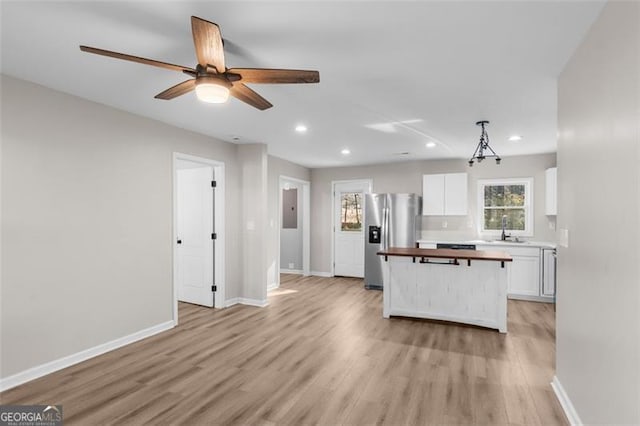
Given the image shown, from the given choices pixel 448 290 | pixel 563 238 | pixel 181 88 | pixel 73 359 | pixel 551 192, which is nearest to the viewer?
pixel 181 88

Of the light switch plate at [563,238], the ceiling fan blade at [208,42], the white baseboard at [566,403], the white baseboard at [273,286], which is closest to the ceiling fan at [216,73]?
the ceiling fan blade at [208,42]

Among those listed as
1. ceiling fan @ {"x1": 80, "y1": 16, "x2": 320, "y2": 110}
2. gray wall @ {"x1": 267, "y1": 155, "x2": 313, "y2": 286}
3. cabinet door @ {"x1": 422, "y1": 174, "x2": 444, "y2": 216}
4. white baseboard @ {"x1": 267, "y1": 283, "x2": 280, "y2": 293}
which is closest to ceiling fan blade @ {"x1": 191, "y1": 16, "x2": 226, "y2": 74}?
ceiling fan @ {"x1": 80, "y1": 16, "x2": 320, "y2": 110}

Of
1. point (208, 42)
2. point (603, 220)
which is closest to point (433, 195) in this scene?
point (603, 220)

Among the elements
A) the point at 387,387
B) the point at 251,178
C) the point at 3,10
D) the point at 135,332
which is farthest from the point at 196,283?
the point at 3,10

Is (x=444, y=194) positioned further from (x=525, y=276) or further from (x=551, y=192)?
(x=525, y=276)

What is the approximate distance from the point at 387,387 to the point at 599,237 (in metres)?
1.79

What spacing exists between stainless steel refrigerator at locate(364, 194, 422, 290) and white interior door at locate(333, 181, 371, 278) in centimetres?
70

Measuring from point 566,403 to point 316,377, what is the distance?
1.80m

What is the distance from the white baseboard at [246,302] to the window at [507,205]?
13.6 ft

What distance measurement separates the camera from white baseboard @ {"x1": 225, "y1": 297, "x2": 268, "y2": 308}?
4.99 metres

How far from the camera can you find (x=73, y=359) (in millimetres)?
3041

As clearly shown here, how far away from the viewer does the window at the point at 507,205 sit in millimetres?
5828

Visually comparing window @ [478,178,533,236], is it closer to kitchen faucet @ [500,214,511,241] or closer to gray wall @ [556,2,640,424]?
kitchen faucet @ [500,214,511,241]

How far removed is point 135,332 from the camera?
3.62 meters
